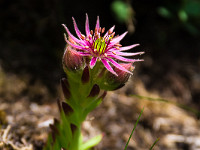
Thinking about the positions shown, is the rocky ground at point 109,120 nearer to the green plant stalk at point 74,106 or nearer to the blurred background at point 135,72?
the blurred background at point 135,72

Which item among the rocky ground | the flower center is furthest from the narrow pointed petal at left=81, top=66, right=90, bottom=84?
the rocky ground

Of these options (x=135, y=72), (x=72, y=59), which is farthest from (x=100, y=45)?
(x=135, y=72)

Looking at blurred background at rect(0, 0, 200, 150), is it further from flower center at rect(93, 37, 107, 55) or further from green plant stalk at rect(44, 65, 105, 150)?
flower center at rect(93, 37, 107, 55)

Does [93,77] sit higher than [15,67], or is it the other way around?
[15,67]

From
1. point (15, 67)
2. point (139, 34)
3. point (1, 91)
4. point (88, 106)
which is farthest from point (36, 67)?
point (139, 34)

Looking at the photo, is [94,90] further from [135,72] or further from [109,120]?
[135,72]

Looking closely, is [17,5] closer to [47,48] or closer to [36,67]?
[47,48]

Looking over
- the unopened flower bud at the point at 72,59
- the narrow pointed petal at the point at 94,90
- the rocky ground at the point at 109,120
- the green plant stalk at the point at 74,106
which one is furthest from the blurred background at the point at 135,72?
the unopened flower bud at the point at 72,59
